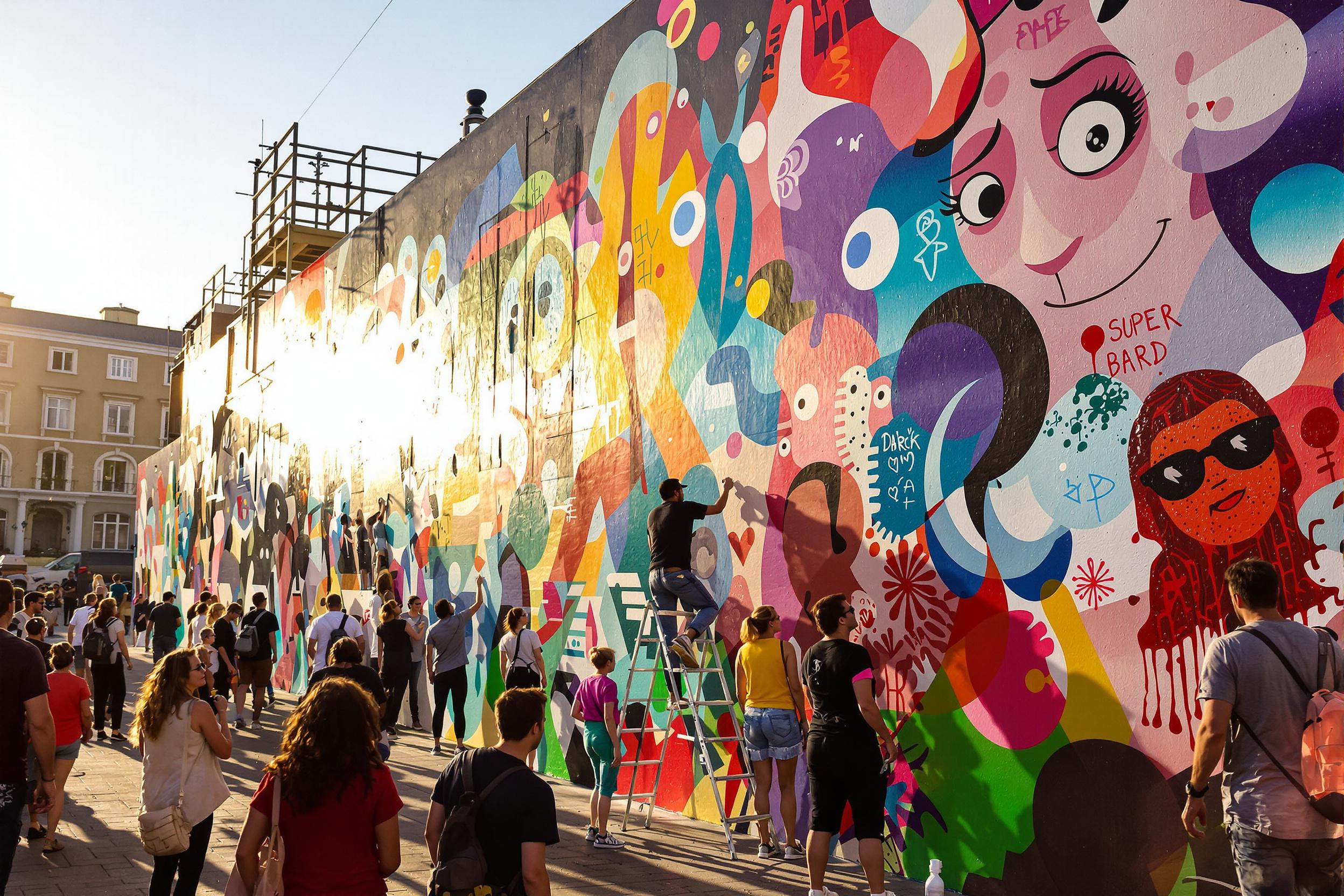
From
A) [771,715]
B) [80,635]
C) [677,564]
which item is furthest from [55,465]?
[771,715]

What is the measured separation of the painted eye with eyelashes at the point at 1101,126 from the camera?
6398 millimetres

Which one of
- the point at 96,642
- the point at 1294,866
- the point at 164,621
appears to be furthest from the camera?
the point at 164,621

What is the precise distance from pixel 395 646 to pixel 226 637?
10.3 ft

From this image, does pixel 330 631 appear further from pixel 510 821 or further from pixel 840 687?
pixel 510 821

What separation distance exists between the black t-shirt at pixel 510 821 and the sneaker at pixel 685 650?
481cm

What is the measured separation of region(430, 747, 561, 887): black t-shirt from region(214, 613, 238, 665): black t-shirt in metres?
11.7

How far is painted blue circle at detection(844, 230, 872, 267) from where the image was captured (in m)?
8.18

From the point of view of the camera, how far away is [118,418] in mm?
61969

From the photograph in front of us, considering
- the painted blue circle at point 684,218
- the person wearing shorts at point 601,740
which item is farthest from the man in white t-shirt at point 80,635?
the painted blue circle at point 684,218

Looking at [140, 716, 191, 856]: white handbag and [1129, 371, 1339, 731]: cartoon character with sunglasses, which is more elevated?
[1129, 371, 1339, 731]: cartoon character with sunglasses

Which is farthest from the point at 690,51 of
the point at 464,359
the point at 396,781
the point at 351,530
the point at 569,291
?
the point at 351,530

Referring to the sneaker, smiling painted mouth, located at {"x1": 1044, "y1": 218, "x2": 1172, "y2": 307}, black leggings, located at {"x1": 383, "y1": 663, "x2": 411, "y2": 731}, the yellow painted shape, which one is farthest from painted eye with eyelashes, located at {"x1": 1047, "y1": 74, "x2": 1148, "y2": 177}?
black leggings, located at {"x1": 383, "y1": 663, "x2": 411, "y2": 731}

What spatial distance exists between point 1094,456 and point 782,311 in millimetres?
3273

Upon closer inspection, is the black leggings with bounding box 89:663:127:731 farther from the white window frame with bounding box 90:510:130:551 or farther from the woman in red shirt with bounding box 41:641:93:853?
the white window frame with bounding box 90:510:130:551
